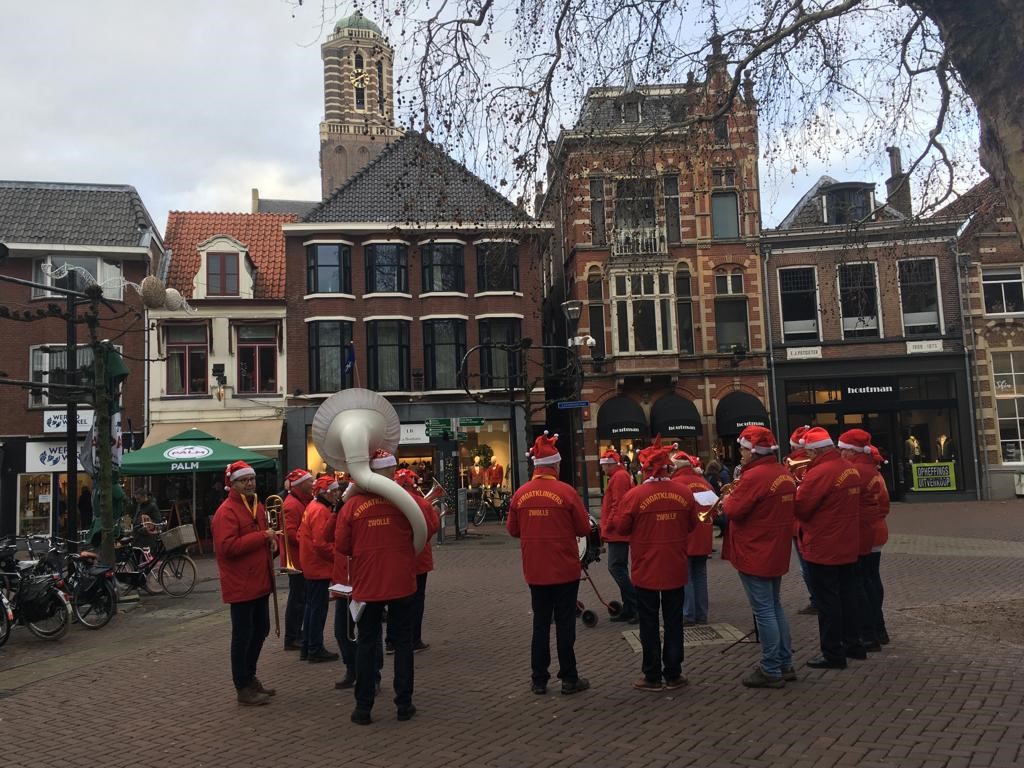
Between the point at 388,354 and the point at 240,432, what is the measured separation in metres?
5.50

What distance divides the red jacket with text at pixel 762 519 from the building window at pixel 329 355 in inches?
890

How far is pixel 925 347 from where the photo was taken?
28.0 metres

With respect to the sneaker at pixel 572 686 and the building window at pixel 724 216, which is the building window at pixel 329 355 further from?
the sneaker at pixel 572 686

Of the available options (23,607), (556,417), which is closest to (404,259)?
(556,417)

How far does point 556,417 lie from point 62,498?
17.2m

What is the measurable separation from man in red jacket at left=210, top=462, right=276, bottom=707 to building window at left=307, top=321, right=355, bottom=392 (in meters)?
21.4

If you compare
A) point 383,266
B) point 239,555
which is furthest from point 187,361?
point 239,555

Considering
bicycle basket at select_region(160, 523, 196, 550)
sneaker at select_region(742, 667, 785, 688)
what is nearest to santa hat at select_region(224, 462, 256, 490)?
sneaker at select_region(742, 667, 785, 688)

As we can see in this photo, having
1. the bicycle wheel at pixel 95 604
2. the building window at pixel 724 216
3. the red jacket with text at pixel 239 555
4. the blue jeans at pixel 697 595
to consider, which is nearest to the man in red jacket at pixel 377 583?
the red jacket with text at pixel 239 555

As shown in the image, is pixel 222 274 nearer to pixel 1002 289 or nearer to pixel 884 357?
pixel 884 357

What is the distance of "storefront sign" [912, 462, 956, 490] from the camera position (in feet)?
90.8

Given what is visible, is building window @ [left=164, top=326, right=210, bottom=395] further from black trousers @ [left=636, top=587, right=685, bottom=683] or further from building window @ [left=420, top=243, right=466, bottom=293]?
black trousers @ [left=636, top=587, right=685, bottom=683]

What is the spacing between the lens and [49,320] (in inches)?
1037

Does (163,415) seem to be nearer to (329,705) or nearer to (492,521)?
(492,521)
